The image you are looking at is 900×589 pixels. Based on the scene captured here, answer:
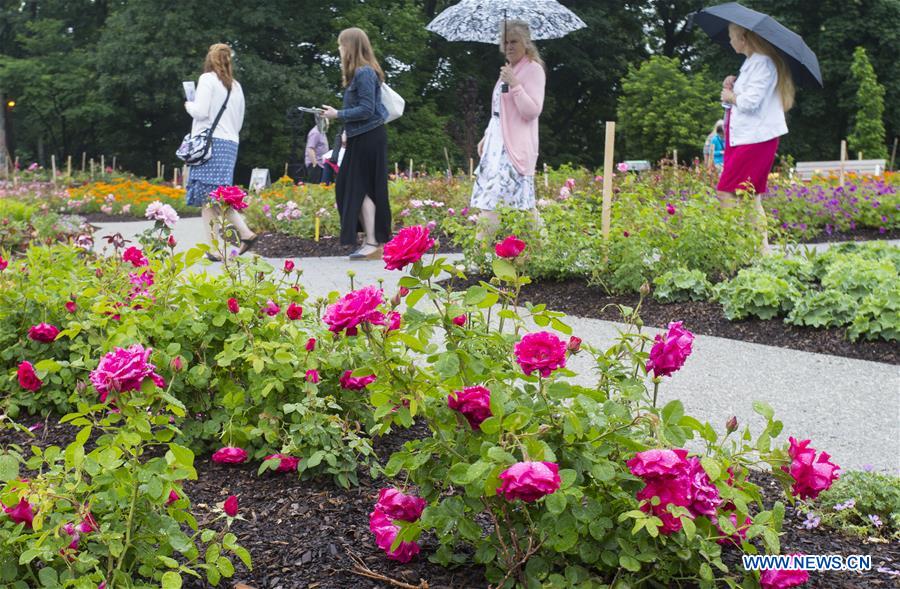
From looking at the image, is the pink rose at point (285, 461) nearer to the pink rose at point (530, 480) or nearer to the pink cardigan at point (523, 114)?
the pink rose at point (530, 480)

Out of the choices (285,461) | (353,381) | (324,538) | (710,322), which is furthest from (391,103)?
(324,538)

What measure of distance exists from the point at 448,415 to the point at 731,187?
20.4ft

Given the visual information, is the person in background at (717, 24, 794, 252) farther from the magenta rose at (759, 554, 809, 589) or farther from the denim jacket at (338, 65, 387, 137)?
the magenta rose at (759, 554, 809, 589)

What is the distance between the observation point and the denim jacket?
8.12 m

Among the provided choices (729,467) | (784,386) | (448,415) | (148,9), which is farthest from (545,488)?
(148,9)

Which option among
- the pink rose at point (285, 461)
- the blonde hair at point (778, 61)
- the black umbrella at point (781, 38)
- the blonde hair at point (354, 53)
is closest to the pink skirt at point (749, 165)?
the blonde hair at point (778, 61)

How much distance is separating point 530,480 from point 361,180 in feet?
23.0

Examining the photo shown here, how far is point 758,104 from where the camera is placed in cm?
756

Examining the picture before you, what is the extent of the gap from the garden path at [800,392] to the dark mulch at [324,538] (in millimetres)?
749

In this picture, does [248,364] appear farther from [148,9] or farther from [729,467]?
[148,9]

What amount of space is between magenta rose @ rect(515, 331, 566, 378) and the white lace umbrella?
6.20 m

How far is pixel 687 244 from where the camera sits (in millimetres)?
6586

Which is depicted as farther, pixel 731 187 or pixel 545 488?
pixel 731 187

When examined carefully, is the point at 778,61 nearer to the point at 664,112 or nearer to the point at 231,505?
the point at 231,505
